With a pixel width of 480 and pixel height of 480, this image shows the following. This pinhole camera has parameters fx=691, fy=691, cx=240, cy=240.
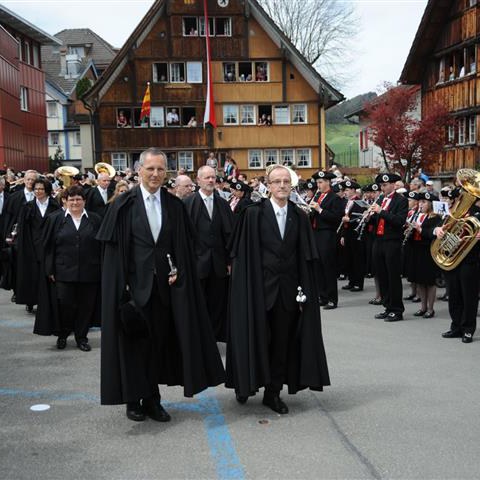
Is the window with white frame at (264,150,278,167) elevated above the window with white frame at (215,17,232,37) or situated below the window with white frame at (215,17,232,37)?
below

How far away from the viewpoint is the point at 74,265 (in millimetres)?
8703

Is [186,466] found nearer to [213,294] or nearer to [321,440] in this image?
[321,440]

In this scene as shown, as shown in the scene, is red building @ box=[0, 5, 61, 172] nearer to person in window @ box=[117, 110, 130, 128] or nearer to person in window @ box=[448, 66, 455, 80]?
person in window @ box=[117, 110, 130, 128]

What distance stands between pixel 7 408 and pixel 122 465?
1928 millimetres

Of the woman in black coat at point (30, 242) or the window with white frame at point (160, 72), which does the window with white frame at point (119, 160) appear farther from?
the woman in black coat at point (30, 242)

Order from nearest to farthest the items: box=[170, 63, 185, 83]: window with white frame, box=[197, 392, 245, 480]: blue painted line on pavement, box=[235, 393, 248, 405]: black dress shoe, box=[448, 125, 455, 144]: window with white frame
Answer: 1. box=[197, 392, 245, 480]: blue painted line on pavement
2. box=[235, 393, 248, 405]: black dress shoe
3. box=[448, 125, 455, 144]: window with white frame
4. box=[170, 63, 185, 83]: window with white frame

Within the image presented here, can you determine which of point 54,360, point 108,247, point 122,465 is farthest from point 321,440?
point 54,360

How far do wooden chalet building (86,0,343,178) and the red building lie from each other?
11.8 ft

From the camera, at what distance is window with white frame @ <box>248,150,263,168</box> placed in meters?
41.5

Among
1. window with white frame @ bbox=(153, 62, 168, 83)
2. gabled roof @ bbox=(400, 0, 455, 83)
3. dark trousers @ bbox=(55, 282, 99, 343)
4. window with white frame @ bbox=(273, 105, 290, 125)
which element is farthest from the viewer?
window with white frame @ bbox=(273, 105, 290, 125)

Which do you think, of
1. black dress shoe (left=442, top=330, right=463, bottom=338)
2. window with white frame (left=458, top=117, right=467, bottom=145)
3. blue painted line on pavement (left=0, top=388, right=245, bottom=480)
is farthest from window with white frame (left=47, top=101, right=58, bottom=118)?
blue painted line on pavement (left=0, top=388, right=245, bottom=480)

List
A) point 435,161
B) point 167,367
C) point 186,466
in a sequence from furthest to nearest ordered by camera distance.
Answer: point 435,161
point 167,367
point 186,466

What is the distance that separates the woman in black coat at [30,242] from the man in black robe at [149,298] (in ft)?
18.6

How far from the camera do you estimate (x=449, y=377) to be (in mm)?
7375
